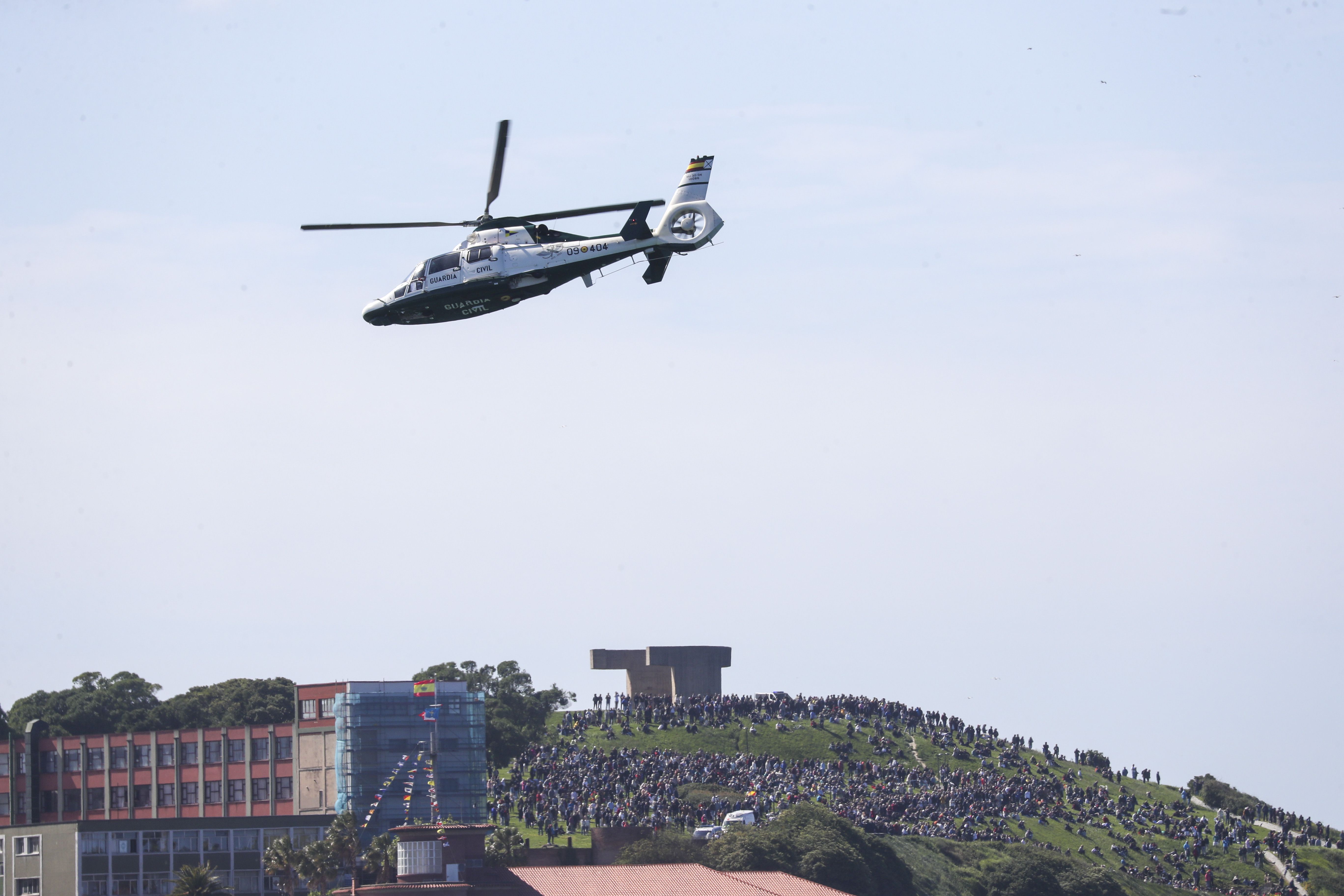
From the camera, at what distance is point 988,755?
131 meters

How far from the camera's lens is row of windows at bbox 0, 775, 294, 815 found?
12888 cm

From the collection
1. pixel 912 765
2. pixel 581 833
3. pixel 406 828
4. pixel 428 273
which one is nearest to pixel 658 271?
pixel 428 273

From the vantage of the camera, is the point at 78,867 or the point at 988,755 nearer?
the point at 78,867

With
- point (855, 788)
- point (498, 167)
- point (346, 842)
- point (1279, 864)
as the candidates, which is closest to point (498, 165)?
point (498, 167)

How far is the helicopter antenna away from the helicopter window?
2273 mm

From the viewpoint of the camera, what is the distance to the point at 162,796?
440 feet

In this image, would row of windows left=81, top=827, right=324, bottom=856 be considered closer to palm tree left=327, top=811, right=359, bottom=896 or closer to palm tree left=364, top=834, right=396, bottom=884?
palm tree left=327, top=811, right=359, bottom=896

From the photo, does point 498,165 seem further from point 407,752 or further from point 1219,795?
point 1219,795

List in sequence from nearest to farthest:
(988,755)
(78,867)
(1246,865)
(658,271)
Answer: (658,271) → (78,867) → (1246,865) → (988,755)

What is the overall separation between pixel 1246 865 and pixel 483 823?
49364 millimetres

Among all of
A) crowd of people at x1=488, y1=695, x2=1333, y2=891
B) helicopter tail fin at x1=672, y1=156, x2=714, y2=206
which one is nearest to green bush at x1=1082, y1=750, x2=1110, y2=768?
crowd of people at x1=488, y1=695, x2=1333, y2=891

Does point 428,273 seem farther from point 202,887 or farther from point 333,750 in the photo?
point 333,750

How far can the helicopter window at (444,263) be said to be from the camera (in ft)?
225

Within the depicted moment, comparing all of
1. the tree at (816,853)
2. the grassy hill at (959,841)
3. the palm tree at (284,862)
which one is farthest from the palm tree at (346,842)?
the tree at (816,853)
